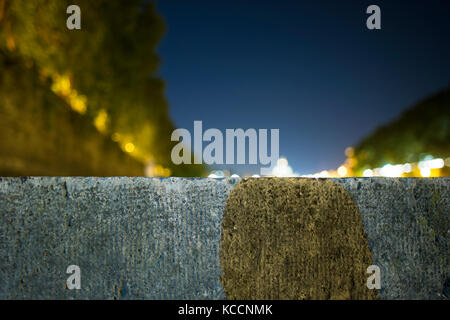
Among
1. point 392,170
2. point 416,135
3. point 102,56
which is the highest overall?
point 416,135

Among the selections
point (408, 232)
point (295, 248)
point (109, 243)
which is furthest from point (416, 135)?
point (109, 243)

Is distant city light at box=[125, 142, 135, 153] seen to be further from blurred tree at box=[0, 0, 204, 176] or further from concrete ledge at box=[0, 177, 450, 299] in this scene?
concrete ledge at box=[0, 177, 450, 299]

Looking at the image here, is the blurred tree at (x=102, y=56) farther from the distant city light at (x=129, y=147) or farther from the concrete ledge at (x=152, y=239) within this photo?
the concrete ledge at (x=152, y=239)

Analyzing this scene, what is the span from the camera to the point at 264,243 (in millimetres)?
1783

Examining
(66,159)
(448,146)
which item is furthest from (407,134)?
(66,159)

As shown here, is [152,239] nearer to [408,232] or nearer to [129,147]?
[408,232]

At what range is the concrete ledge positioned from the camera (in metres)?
1.76

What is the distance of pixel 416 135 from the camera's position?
3678cm

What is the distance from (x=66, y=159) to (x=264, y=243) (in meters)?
10.7

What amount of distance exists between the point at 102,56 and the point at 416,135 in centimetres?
3901

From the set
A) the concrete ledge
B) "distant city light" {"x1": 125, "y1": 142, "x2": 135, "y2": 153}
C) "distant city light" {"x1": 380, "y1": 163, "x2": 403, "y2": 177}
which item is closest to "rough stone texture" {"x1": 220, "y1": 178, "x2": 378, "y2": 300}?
the concrete ledge

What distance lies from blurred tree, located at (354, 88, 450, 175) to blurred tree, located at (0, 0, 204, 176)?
31551 mm

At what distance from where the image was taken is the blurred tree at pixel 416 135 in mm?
32188
